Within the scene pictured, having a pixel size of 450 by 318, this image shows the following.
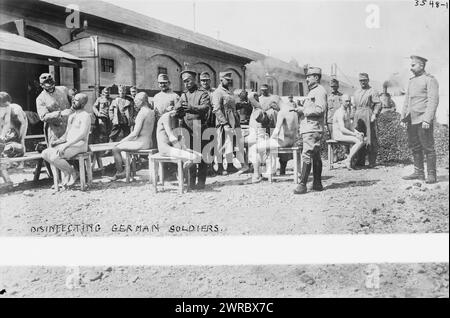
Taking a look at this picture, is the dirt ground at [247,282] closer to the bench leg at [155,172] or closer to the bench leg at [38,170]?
the bench leg at [155,172]

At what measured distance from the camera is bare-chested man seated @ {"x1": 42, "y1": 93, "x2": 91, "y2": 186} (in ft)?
11.4

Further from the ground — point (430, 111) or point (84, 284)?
point (430, 111)

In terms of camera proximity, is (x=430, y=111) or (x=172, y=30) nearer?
(x=430, y=111)

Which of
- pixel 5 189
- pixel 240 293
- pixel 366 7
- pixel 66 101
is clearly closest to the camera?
pixel 240 293

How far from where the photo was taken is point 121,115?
3867 mm

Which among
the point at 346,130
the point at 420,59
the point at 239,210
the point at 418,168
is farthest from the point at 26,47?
the point at 418,168

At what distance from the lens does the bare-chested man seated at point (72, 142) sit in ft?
11.4

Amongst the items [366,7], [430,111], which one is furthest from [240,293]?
[366,7]

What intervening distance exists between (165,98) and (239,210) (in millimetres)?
1248

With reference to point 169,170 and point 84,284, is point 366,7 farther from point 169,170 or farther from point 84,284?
point 84,284

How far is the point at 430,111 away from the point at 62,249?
306 centimetres

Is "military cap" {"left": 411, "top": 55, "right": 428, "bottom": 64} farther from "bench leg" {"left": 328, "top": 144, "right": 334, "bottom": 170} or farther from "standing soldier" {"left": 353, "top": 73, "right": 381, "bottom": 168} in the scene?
"bench leg" {"left": 328, "top": 144, "right": 334, "bottom": 170}
